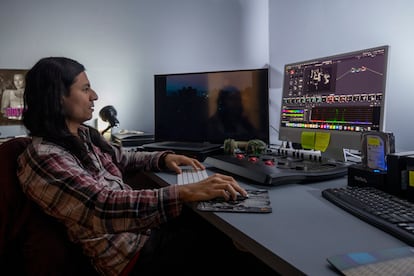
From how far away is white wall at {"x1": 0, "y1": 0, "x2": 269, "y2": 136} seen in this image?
6.81ft

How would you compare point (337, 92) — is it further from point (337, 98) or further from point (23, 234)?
point (23, 234)

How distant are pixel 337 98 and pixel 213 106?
62 cm

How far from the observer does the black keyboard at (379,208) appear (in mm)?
654

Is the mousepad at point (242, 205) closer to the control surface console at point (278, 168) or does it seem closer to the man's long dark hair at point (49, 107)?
the control surface console at point (278, 168)

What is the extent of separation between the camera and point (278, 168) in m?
1.18

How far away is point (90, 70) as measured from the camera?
2201 mm

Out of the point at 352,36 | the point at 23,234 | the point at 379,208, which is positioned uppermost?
the point at 352,36

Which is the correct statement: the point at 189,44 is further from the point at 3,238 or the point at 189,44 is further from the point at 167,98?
the point at 3,238

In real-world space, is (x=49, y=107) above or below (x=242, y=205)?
above

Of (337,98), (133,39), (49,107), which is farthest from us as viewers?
(133,39)

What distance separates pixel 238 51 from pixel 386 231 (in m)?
2.04

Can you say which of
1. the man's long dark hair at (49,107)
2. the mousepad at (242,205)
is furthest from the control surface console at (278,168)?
the man's long dark hair at (49,107)

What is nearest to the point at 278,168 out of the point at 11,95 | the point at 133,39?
the point at 133,39

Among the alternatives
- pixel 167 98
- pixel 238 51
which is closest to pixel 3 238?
pixel 167 98
